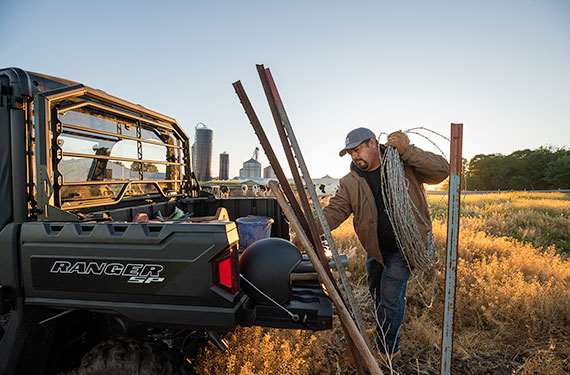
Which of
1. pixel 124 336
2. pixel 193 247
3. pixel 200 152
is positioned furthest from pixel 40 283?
pixel 200 152

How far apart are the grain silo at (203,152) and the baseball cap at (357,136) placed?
34321mm

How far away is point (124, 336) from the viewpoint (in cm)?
192

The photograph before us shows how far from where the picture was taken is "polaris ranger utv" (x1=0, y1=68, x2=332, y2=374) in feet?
5.43

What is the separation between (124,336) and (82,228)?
0.80 meters

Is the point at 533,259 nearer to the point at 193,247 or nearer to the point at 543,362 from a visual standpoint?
the point at 543,362

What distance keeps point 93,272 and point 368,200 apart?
7.42 ft

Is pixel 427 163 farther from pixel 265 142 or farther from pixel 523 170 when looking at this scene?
pixel 523 170

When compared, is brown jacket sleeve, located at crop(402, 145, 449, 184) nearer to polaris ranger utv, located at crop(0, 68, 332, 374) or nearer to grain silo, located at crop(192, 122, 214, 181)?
polaris ranger utv, located at crop(0, 68, 332, 374)

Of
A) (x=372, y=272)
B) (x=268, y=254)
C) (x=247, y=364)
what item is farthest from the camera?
(x=372, y=272)

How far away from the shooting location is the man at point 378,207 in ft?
8.68

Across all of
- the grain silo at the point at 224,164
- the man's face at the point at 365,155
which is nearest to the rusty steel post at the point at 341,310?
the man's face at the point at 365,155

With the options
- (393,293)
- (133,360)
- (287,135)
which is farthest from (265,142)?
(393,293)

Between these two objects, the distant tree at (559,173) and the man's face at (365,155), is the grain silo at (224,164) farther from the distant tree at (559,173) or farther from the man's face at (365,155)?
the distant tree at (559,173)

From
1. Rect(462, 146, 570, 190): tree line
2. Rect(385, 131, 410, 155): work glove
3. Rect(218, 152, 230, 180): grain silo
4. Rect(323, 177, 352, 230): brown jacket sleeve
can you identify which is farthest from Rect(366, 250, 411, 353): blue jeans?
Rect(462, 146, 570, 190): tree line
